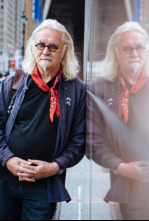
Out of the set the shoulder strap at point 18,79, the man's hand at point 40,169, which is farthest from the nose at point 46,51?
the man's hand at point 40,169

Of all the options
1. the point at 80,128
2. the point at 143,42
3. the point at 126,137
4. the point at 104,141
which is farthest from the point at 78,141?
the point at 143,42

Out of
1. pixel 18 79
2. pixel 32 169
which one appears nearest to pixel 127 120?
pixel 32 169

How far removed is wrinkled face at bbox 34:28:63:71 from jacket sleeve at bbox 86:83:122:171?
238 millimetres

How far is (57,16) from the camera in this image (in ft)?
3.94

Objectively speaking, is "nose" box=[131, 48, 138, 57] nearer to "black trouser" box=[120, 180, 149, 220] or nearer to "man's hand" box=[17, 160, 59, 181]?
"black trouser" box=[120, 180, 149, 220]

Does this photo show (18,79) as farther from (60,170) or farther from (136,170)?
(136,170)

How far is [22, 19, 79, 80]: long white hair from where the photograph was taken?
120 cm

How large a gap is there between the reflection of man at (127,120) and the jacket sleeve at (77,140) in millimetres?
157

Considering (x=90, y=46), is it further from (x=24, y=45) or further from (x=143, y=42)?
(x=24, y=45)

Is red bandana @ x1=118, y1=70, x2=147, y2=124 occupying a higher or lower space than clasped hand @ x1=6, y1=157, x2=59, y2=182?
higher

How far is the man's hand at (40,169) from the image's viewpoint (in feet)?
4.08

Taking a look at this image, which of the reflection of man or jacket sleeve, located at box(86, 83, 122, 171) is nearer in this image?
the reflection of man

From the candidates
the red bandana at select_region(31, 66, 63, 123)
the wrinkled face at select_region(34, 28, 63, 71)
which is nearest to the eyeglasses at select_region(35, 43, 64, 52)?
the wrinkled face at select_region(34, 28, 63, 71)

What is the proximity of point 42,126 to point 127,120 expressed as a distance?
47 cm
